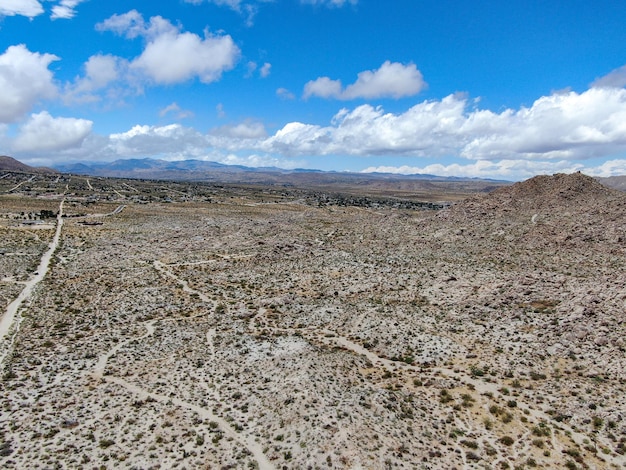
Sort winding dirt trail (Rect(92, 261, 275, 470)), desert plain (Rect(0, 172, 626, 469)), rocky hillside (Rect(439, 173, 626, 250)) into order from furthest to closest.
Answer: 1. rocky hillside (Rect(439, 173, 626, 250))
2. desert plain (Rect(0, 172, 626, 469))
3. winding dirt trail (Rect(92, 261, 275, 470))

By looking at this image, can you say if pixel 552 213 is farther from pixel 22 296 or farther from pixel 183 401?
pixel 22 296

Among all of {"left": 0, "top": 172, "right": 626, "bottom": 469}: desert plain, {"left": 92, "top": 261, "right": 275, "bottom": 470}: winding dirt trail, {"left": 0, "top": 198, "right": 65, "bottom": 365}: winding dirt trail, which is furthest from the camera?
{"left": 0, "top": 198, "right": 65, "bottom": 365}: winding dirt trail

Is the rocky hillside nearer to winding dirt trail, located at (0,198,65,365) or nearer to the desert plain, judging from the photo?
the desert plain

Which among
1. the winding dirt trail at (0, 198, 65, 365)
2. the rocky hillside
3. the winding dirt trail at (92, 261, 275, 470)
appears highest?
the rocky hillside

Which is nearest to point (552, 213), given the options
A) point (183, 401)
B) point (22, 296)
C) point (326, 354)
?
point (326, 354)

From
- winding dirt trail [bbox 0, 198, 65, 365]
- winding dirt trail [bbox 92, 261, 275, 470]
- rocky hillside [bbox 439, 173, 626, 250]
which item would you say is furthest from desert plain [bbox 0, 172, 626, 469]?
rocky hillside [bbox 439, 173, 626, 250]

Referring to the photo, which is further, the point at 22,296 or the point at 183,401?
the point at 22,296

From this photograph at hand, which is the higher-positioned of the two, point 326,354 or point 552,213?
point 552,213

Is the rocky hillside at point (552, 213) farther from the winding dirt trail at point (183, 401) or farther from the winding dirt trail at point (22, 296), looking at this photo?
the winding dirt trail at point (22, 296)

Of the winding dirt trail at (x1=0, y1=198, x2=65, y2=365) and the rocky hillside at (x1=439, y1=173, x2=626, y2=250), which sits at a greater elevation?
the rocky hillside at (x1=439, y1=173, x2=626, y2=250)

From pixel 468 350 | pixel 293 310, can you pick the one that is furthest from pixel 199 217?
pixel 468 350
